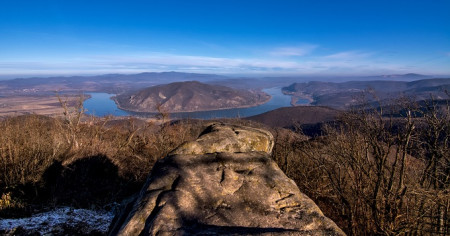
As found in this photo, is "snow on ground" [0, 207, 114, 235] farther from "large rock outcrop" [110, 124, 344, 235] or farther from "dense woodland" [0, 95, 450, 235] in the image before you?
"large rock outcrop" [110, 124, 344, 235]

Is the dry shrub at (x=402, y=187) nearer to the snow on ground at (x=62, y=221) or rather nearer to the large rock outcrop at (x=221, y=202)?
the large rock outcrop at (x=221, y=202)

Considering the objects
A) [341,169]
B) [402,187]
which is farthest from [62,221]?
[341,169]

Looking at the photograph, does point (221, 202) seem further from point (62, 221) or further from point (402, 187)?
point (62, 221)

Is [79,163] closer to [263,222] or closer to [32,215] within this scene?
[32,215]

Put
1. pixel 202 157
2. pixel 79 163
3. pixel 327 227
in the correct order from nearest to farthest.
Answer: pixel 327 227 < pixel 202 157 < pixel 79 163

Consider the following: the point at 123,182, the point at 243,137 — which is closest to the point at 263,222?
the point at 243,137

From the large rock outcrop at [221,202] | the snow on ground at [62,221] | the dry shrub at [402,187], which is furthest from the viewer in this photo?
the snow on ground at [62,221]

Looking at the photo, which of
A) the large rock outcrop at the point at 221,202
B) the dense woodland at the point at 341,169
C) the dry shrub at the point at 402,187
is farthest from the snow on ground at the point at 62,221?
the dry shrub at the point at 402,187
